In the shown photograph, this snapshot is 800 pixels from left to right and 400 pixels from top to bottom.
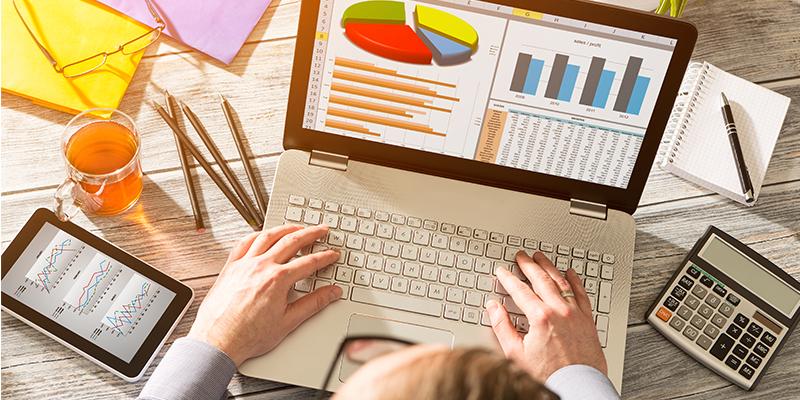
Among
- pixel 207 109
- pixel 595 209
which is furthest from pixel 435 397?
pixel 207 109

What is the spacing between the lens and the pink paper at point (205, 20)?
1.22 m

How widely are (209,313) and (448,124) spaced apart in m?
0.38

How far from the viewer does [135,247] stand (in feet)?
3.59

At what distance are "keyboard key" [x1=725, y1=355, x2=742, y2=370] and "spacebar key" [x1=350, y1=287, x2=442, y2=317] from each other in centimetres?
37

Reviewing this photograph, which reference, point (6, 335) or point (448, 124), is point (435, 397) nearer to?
point (448, 124)

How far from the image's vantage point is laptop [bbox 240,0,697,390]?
101 cm

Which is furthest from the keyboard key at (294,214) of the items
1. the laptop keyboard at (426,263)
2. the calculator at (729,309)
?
the calculator at (729,309)

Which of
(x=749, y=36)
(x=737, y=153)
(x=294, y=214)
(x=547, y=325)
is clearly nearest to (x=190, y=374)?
(x=294, y=214)

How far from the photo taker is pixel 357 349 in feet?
3.37

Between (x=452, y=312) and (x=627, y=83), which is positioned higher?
(x=627, y=83)

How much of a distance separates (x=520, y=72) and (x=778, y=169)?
0.46 meters

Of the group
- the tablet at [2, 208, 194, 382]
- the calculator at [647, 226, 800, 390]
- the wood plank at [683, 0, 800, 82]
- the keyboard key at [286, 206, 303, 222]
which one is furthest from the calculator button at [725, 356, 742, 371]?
the tablet at [2, 208, 194, 382]

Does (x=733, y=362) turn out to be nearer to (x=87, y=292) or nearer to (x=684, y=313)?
(x=684, y=313)

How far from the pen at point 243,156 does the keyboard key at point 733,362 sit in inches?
24.7
